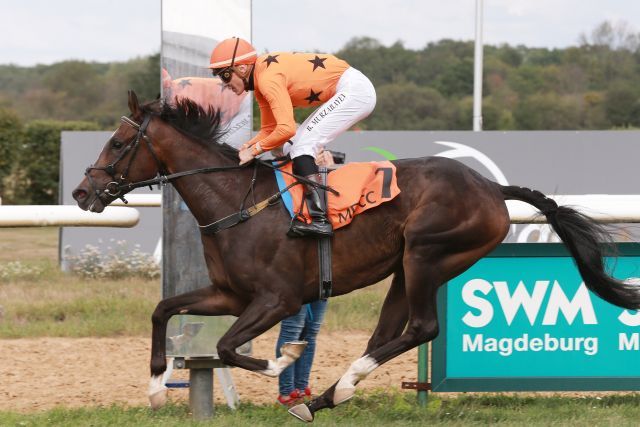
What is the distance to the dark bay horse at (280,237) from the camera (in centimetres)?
486

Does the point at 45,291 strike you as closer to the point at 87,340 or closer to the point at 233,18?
the point at 87,340

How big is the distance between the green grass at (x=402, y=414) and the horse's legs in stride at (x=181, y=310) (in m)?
0.27

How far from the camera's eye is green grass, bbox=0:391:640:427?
16.6 ft

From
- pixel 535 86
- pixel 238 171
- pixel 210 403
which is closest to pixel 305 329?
pixel 210 403

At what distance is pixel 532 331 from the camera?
5.59 m

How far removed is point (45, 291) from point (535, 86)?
33400mm

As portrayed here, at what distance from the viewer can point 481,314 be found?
5.59 metres

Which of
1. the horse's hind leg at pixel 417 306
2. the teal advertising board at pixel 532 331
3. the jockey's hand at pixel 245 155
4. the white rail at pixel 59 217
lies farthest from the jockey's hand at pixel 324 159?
the white rail at pixel 59 217

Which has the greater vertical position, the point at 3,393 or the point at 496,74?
the point at 496,74

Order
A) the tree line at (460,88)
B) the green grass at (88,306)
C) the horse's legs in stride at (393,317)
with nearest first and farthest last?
the horse's legs in stride at (393,317) → the green grass at (88,306) → the tree line at (460,88)

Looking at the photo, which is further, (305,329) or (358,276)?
(305,329)

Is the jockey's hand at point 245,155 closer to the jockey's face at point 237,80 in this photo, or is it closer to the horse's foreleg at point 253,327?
the jockey's face at point 237,80

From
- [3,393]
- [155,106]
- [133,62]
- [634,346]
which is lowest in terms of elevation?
[3,393]

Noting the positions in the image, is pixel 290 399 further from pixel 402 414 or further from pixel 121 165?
pixel 121 165
